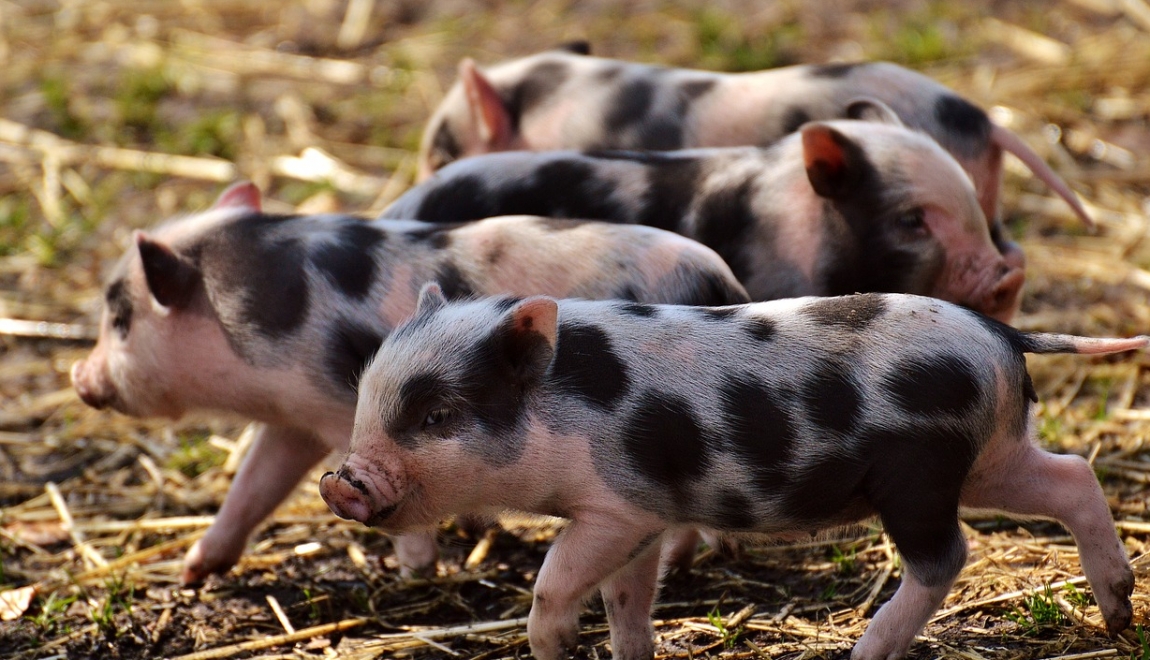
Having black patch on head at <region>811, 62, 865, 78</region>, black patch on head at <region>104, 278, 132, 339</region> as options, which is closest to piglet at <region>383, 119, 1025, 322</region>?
black patch on head at <region>811, 62, 865, 78</region>

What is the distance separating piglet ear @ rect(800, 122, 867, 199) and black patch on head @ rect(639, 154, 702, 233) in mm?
448

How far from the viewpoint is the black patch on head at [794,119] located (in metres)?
5.73

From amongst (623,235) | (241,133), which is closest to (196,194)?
(241,133)

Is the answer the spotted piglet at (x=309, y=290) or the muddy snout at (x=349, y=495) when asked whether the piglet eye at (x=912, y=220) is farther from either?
the muddy snout at (x=349, y=495)

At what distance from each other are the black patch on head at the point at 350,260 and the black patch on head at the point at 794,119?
1.87 meters

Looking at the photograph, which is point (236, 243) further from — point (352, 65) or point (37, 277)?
point (352, 65)

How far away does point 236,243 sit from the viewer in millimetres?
4754

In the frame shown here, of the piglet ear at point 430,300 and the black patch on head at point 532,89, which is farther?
the black patch on head at point 532,89

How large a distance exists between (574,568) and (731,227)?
1672mm

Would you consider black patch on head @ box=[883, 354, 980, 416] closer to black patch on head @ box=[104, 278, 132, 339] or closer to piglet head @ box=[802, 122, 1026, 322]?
piglet head @ box=[802, 122, 1026, 322]

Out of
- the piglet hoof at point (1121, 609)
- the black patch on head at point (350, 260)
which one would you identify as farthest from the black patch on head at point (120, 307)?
the piglet hoof at point (1121, 609)

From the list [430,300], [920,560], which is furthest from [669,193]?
[920,560]

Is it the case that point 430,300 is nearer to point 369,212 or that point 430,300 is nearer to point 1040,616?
point 1040,616

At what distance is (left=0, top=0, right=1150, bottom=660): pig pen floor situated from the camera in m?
4.50
